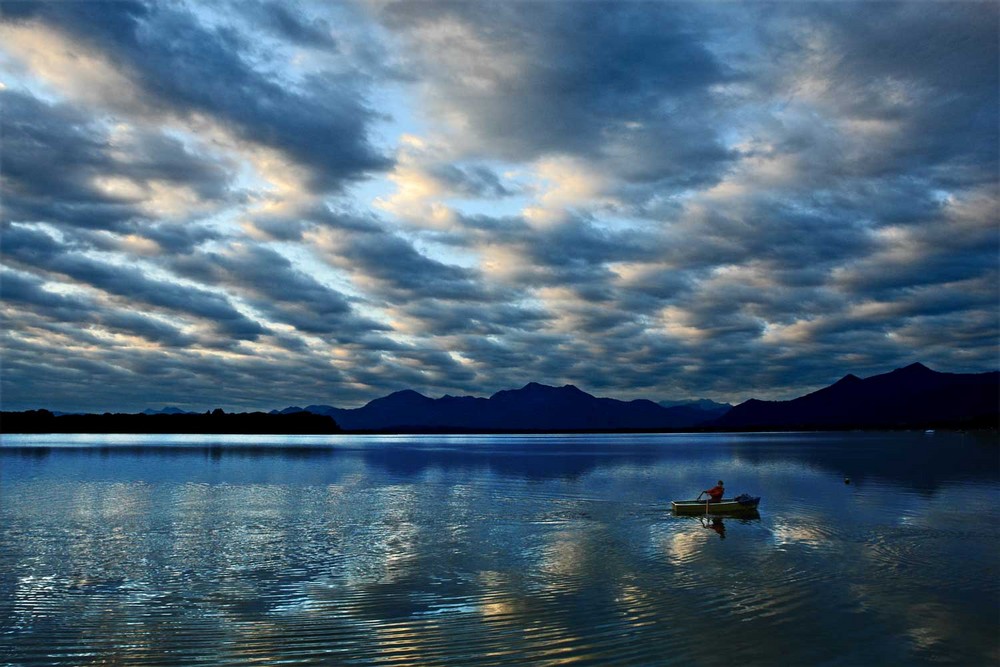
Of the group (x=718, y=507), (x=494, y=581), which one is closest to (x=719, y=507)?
(x=718, y=507)

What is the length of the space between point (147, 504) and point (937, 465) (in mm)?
88137

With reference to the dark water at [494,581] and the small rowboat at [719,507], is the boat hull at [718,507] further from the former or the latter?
the dark water at [494,581]

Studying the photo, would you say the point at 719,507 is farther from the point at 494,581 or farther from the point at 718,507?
the point at 494,581

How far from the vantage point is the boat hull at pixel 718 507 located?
41.8 metres

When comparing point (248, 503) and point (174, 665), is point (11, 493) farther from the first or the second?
point (174, 665)

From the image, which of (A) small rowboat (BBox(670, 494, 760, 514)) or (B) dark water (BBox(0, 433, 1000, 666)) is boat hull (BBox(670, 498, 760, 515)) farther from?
(B) dark water (BBox(0, 433, 1000, 666))

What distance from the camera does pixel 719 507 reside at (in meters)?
41.8

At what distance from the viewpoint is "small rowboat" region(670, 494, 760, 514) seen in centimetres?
4175

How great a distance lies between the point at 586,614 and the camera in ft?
64.6

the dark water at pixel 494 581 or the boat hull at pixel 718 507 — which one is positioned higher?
the boat hull at pixel 718 507

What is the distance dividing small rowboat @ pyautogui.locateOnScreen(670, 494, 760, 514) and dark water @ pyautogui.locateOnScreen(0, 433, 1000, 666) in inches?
46.3

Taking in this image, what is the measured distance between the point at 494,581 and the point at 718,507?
22.3 meters

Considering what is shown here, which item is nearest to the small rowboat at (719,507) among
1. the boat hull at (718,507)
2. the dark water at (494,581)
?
the boat hull at (718,507)

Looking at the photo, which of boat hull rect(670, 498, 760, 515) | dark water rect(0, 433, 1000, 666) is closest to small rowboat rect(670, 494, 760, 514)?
boat hull rect(670, 498, 760, 515)
